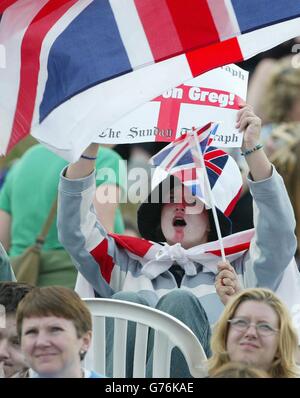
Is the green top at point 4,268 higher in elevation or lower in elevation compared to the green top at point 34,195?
lower

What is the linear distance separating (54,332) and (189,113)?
180cm

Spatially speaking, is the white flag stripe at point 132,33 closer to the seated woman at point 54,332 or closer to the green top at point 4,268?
the green top at point 4,268

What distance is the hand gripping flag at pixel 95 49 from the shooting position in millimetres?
6812

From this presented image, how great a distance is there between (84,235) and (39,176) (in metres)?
1.86

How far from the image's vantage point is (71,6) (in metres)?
6.96

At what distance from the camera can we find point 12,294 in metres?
6.56

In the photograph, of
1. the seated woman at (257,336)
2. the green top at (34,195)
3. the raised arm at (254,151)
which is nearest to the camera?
the seated woman at (257,336)

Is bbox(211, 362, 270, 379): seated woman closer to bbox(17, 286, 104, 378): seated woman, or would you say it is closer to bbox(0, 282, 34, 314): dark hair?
bbox(17, 286, 104, 378): seated woman

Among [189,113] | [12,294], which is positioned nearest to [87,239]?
[189,113]

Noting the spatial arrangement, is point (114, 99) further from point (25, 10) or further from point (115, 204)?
point (115, 204)

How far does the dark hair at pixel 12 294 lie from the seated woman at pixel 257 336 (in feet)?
2.63

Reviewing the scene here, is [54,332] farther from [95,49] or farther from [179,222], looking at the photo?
[179,222]

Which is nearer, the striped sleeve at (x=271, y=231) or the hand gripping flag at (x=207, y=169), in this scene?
the striped sleeve at (x=271, y=231)

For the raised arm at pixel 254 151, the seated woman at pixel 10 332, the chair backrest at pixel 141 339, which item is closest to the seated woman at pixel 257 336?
the chair backrest at pixel 141 339
